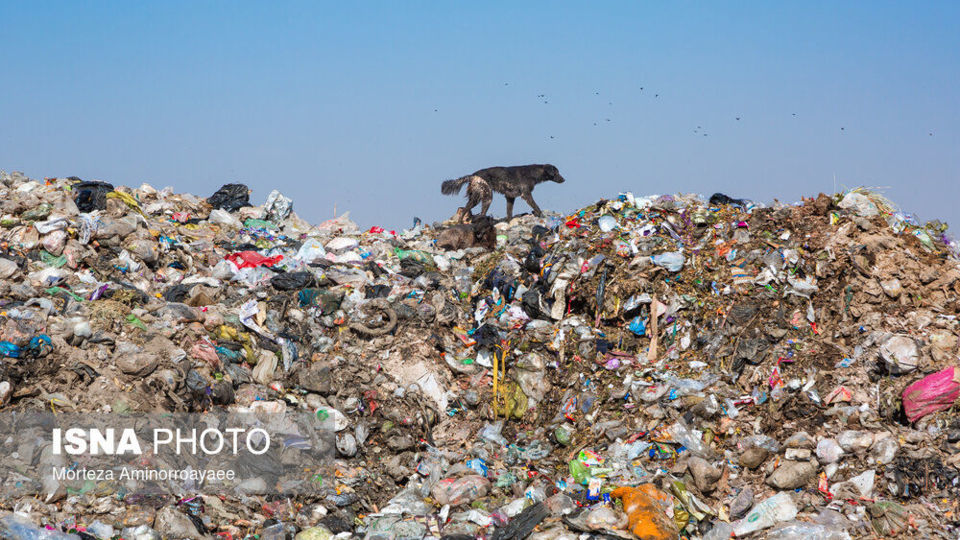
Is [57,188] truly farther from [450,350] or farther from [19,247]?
[450,350]

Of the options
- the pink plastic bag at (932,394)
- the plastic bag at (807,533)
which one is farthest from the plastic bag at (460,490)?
the pink plastic bag at (932,394)

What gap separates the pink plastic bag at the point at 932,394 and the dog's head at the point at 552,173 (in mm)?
7900

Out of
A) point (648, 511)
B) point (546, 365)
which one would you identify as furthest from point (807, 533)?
point (546, 365)

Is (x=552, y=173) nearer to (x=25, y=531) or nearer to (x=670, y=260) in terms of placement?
(x=670, y=260)

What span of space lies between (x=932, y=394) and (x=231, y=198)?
9.73 m

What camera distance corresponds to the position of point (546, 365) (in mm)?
8352

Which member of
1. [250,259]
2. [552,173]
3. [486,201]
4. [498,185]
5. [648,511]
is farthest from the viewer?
[552,173]

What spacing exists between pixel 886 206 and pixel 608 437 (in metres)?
4.02

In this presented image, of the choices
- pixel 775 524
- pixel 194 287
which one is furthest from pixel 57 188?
pixel 775 524

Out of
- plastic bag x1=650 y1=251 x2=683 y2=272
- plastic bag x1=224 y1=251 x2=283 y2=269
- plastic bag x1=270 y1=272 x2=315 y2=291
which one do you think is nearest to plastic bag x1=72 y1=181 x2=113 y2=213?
plastic bag x1=224 y1=251 x2=283 y2=269

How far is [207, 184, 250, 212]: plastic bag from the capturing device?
1241 cm

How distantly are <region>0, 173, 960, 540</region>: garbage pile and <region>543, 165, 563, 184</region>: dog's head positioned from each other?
340 centimetres

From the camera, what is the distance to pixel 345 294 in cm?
900

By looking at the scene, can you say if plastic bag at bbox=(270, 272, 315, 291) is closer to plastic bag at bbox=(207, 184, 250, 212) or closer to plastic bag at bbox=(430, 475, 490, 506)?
plastic bag at bbox=(430, 475, 490, 506)
